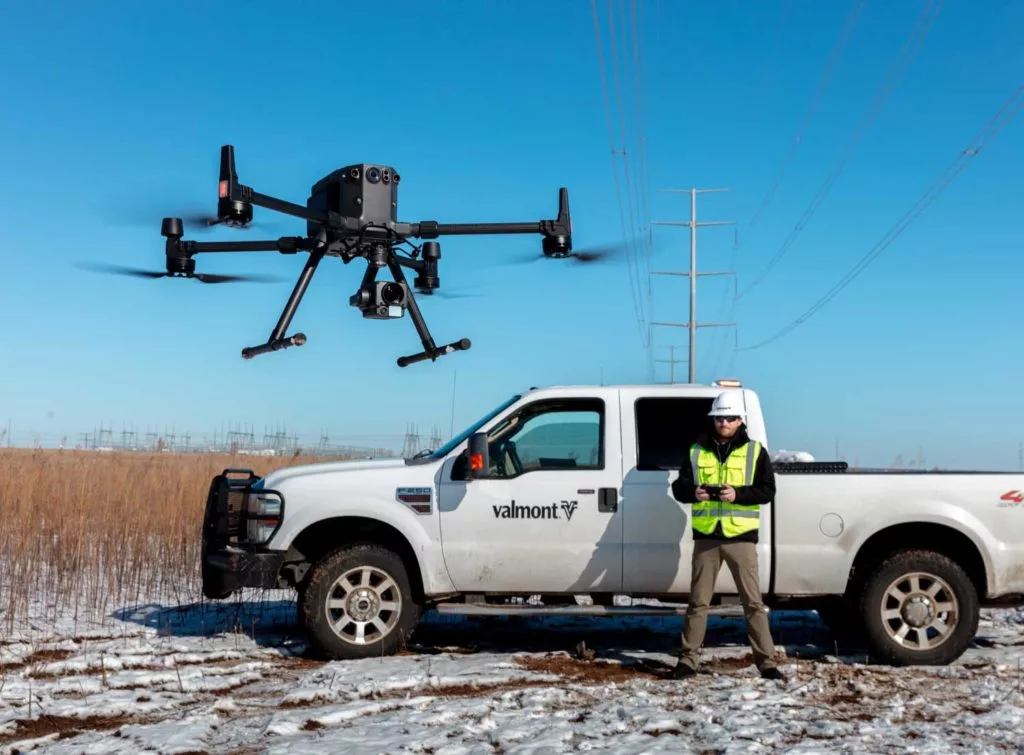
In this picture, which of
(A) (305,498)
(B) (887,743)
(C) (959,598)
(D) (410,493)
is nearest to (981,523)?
(C) (959,598)

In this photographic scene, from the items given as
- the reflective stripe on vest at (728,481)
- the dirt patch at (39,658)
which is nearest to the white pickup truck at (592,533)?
the reflective stripe on vest at (728,481)

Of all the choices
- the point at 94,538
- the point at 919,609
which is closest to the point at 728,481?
the point at 919,609

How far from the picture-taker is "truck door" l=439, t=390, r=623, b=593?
25.9ft

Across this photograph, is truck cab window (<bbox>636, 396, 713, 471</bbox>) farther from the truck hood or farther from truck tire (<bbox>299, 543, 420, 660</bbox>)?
truck tire (<bbox>299, 543, 420, 660</bbox>)

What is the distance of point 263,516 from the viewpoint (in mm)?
8102

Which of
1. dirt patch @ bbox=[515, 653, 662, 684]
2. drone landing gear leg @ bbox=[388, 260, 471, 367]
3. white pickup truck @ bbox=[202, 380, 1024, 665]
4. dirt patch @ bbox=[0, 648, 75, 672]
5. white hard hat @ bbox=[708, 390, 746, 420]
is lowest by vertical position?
dirt patch @ bbox=[515, 653, 662, 684]

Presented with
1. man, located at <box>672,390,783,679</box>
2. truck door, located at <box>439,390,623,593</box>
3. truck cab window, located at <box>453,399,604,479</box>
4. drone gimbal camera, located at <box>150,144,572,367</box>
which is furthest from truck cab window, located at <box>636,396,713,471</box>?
drone gimbal camera, located at <box>150,144,572,367</box>

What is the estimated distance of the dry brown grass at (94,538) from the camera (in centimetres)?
1078

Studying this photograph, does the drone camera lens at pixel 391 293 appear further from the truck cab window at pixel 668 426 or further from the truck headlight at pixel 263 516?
the truck cab window at pixel 668 426

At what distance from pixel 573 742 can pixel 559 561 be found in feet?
8.22

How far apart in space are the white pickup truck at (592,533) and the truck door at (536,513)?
11mm

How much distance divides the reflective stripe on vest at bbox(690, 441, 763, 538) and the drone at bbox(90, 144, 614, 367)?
177 inches

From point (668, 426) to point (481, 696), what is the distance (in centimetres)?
263

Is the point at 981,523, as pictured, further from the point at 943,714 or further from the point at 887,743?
the point at 887,743
